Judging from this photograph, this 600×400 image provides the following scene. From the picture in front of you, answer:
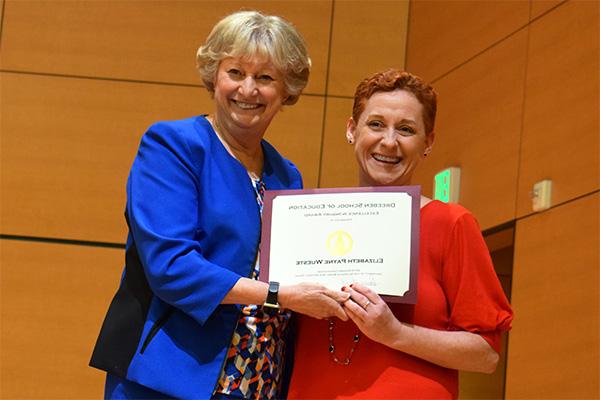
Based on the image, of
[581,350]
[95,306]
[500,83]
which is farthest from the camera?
[95,306]

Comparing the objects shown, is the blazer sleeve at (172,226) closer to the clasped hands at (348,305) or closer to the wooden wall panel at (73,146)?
the clasped hands at (348,305)

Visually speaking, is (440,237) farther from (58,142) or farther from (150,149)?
(58,142)

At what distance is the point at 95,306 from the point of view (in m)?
4.79

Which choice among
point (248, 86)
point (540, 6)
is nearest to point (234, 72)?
point (248, 86)

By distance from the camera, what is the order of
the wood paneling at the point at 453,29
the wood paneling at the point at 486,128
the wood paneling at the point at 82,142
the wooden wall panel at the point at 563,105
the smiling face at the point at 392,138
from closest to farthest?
the smiling face at the point at 392,138
the wooden wall panel at the point at 563,105
the wood paneling at the point at 486,128
the wood paneling at the point at 453,29
the wood paneling at the point at 82,142

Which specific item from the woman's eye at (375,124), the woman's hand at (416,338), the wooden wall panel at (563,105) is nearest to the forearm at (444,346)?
the woman's hand at (416,338)

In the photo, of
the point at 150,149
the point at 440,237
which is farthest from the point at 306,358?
the point at 150,149

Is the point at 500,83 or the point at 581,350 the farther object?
the point at 500,83

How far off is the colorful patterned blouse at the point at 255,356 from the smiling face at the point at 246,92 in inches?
12.7

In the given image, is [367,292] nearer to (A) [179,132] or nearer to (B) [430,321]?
(B) [430,321]

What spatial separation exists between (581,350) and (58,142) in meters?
2.77

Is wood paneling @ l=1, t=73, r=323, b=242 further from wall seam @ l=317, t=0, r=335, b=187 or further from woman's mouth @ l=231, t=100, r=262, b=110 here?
woman's mouth @ l=231, t=100, r=262, b=110

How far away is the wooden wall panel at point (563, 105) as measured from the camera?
3.62 metres

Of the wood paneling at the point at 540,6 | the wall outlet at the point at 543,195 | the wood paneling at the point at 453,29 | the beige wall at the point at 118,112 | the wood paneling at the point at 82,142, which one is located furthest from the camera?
the wood paneling at the point at 82,142
